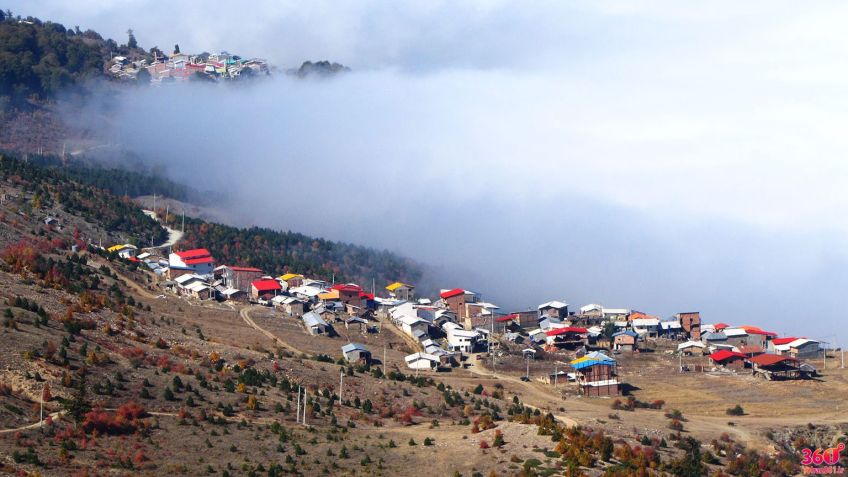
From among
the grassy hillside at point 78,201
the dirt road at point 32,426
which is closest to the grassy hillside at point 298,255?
the grassy hillside at point 78,201

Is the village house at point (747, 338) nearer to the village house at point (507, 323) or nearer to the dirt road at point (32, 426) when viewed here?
the village house at point (507, 323)

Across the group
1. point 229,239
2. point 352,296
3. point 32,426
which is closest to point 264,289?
point 352,296

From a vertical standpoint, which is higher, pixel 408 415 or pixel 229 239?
pixel 229 239

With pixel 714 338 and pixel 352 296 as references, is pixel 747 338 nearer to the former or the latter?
pixel 714 338

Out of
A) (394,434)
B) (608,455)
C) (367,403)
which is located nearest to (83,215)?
(367,403)

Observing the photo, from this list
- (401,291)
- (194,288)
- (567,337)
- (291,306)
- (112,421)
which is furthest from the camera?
(401,291)

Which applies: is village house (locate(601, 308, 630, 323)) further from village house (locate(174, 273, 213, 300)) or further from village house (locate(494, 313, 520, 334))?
village house (locate(174, 273, 213, 300))
